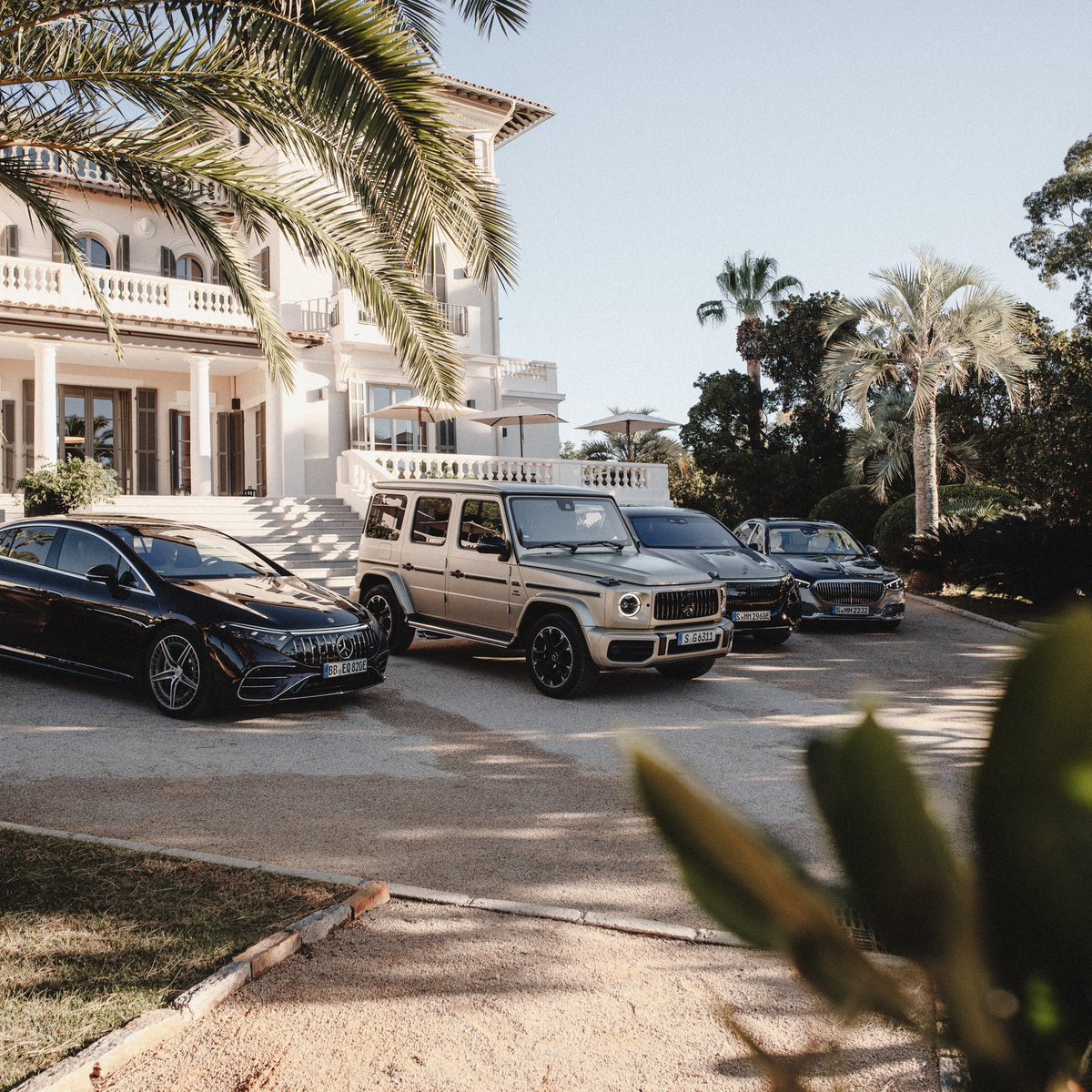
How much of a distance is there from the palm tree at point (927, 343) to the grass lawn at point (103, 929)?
18079mm

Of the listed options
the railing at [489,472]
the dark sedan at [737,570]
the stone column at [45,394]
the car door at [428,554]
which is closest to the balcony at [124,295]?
the stone column at [45,394]

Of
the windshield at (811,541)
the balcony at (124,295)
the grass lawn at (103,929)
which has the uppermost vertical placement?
the balcony at (124,295)

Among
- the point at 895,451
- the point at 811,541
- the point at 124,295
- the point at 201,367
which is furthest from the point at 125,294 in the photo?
the point at 895,451

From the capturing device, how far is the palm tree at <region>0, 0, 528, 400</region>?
19.0 ft

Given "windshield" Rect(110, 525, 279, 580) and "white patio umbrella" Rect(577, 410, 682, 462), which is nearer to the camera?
"windshield" Rect(110, 525, 279, 580)

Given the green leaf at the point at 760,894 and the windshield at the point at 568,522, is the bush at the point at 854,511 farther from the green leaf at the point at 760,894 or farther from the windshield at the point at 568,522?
the green leaf at the point at 760,894

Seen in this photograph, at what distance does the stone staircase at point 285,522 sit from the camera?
57.0 ft

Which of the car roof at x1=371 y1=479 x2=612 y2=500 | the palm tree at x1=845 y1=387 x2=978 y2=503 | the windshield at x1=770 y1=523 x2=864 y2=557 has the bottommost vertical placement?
the windshield at x1=770 y1=523 x2=864 y2=557

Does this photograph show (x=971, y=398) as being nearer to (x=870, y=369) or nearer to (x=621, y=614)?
(x=870, y=369)

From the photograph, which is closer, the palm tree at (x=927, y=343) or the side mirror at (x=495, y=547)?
the side mirror at (x=495, y=547)

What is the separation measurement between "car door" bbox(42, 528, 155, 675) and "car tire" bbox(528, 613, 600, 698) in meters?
3.36

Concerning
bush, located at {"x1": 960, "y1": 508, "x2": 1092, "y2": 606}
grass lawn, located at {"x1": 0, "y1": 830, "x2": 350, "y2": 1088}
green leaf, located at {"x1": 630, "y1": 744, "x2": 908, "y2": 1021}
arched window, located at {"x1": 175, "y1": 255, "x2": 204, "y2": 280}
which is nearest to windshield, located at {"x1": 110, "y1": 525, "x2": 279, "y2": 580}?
grass lawn, located at {"x1": 0, "y1": 830, "x2": 350, "y2": 1088}

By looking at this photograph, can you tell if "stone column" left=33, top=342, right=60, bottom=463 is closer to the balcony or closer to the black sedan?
the balcony

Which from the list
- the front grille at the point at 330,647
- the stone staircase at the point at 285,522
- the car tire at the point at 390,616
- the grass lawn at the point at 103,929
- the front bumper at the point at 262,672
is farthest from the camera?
the stone staircase at the point at 285,522
